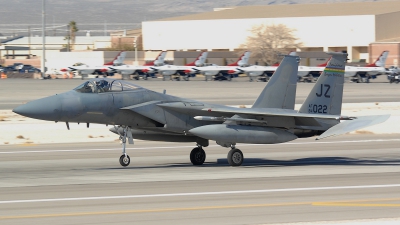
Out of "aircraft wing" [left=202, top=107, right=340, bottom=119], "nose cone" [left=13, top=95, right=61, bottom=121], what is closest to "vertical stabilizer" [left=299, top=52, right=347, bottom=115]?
"aircraft wing" [left=202, top=107, right=340, bottom=119]

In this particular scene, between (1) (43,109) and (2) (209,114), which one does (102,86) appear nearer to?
(1) (43,109)

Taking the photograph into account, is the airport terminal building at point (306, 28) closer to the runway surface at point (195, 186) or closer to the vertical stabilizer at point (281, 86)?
the runway surface at point (195, 186)

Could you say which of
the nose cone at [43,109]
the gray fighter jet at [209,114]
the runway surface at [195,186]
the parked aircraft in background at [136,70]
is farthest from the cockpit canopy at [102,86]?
the parked aircraft in background at [136,70]

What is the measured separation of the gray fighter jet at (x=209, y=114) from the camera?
53.8 ft

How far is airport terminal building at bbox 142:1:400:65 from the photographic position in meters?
105

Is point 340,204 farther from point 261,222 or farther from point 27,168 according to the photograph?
point 27,168

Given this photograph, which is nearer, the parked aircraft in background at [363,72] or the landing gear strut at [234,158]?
the landing gear strut at [234,158]

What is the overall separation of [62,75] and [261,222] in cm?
8334

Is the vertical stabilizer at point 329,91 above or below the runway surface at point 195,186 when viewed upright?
above

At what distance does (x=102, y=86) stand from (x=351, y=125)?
267 inches

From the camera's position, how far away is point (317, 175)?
611 inches

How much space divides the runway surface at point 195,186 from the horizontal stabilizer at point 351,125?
0.90 m

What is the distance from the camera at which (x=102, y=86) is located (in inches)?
655

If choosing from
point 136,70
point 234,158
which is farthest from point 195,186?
point 136,70
